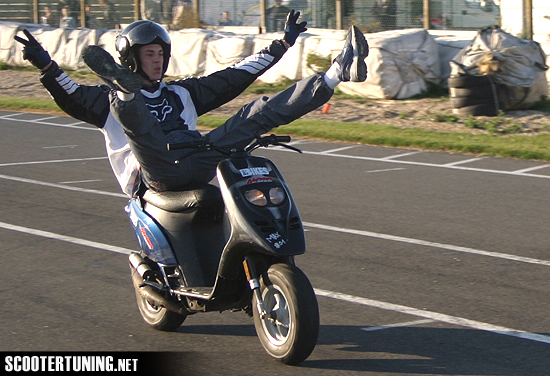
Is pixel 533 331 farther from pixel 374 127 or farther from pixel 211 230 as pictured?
pixel 374 127

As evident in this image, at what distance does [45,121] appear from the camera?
58.4 feet

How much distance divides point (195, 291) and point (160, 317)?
0.55m

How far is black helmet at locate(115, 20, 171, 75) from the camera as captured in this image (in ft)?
17.7

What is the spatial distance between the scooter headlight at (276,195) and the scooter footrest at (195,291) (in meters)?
0.68

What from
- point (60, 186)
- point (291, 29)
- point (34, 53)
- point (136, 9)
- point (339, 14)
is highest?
point (136, 9)

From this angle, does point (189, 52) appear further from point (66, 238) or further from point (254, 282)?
point (254, 282)

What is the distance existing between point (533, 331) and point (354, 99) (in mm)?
12905

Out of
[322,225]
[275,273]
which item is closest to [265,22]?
[322,225]

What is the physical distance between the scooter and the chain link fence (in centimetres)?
1555

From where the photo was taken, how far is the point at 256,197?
15.4ft

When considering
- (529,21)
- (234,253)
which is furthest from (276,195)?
(529,21)

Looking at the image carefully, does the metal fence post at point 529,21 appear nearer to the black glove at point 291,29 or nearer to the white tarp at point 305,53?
the white tarp at point 305,53

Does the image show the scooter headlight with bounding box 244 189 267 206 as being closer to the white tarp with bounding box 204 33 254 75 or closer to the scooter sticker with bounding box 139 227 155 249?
the scooter sticker with bounding box 139 227 155 249

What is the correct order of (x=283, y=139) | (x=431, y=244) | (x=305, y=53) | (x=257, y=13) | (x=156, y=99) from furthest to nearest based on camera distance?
(x=257, y=13), (x=305, y=53), (x=431, y=244), (x=156, y=99), (x=283, y=139)
